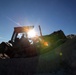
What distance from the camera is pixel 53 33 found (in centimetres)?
1368

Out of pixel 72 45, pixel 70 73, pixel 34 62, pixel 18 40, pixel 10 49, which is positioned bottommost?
Answer: pixel 70 73

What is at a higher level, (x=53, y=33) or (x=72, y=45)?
(x=53, y=33)

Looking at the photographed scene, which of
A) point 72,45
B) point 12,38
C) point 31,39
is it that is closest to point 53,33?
point 31,39

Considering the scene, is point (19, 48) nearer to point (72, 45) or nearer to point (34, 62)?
point (34, 62)

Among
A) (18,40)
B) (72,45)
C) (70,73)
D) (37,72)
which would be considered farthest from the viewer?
(18,40)

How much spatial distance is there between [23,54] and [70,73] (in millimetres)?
5566

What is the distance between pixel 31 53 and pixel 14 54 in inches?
66.3

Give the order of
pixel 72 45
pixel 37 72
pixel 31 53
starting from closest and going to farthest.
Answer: pixel 72 45 → pixel 37 72 → pixel 31 53

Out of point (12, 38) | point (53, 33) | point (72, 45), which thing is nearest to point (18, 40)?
point (12, 38)

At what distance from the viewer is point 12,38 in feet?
44.5

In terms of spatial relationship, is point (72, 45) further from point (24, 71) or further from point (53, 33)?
point (53, 33)

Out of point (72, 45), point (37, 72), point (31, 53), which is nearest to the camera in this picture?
point (72, 45)

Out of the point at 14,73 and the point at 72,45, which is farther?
the point at 14,73

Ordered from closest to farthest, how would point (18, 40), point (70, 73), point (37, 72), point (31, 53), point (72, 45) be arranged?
1. point (70, 73)
2. point (72, 45)
3. point (37, 72)
4. point (31, 53)
5. point (18, 40)
